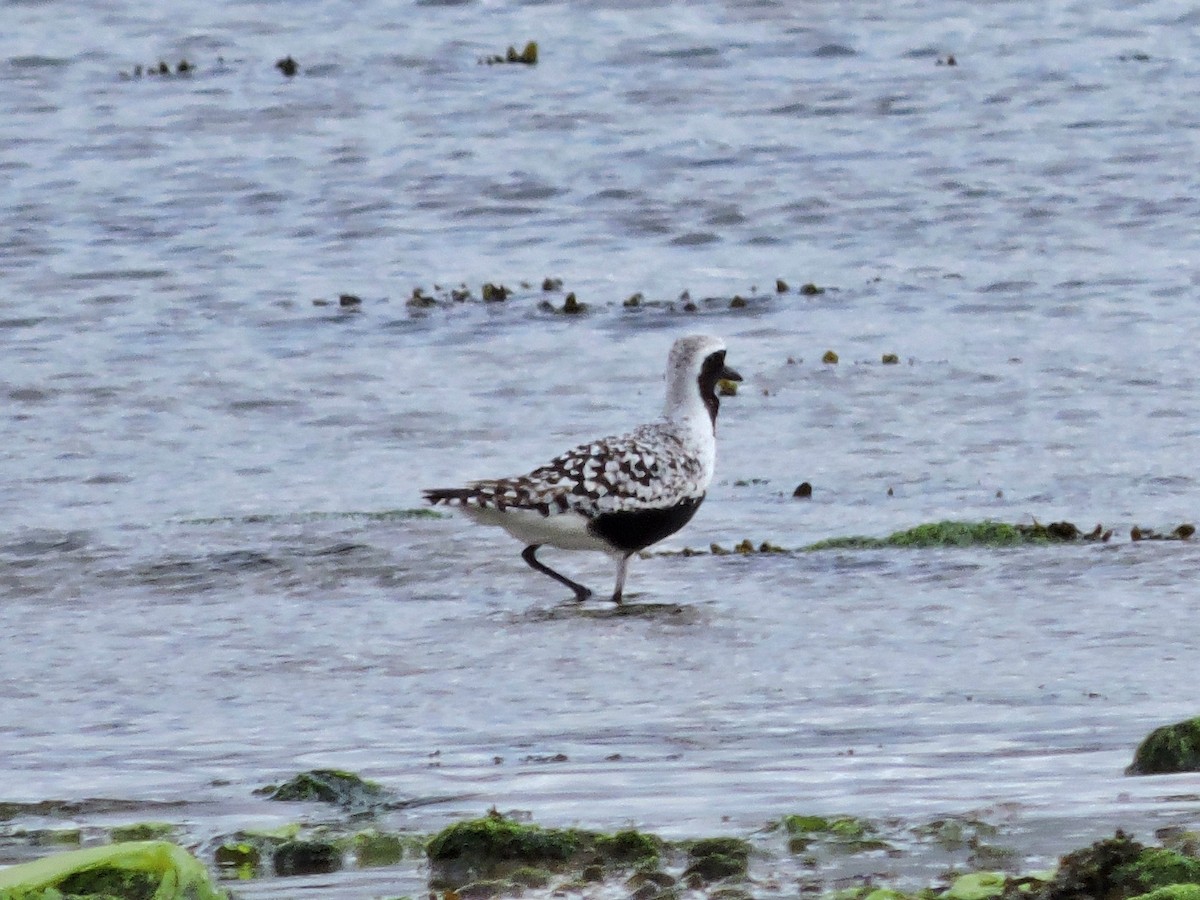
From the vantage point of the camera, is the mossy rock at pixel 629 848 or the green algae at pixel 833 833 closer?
the mossy rock at pixel 629 848

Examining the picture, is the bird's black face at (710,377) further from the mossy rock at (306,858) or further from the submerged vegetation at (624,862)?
the mossy rock at (306,858)

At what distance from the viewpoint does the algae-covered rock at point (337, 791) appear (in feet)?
23.9

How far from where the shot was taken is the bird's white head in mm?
12867

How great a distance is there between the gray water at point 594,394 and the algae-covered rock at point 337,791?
175 millimetres

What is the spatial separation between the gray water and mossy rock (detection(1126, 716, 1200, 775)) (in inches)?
4.0

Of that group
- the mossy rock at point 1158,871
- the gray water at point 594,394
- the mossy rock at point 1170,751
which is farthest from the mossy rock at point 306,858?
the mossy rock at point 1170,751

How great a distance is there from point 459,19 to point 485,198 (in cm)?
995

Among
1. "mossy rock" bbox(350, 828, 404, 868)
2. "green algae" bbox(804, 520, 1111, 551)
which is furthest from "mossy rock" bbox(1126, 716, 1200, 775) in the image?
"green algae" bbox(804, 520, 1111, 551)

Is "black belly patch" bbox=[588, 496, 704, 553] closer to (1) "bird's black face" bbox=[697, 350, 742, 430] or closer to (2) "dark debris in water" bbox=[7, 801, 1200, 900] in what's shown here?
(1) "bird's black face" bbox=[697, 350, 742, 430]

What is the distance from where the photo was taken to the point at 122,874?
18.9 feet

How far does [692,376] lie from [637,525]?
1152 millimetres

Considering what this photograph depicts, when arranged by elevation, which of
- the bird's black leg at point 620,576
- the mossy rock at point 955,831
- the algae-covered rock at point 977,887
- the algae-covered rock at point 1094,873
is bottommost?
the bird's black leg at point 620,576

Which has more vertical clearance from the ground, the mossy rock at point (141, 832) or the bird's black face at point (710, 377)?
the bird's black face at point (710, 377)

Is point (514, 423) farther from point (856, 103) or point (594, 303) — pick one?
point (856, 103)
